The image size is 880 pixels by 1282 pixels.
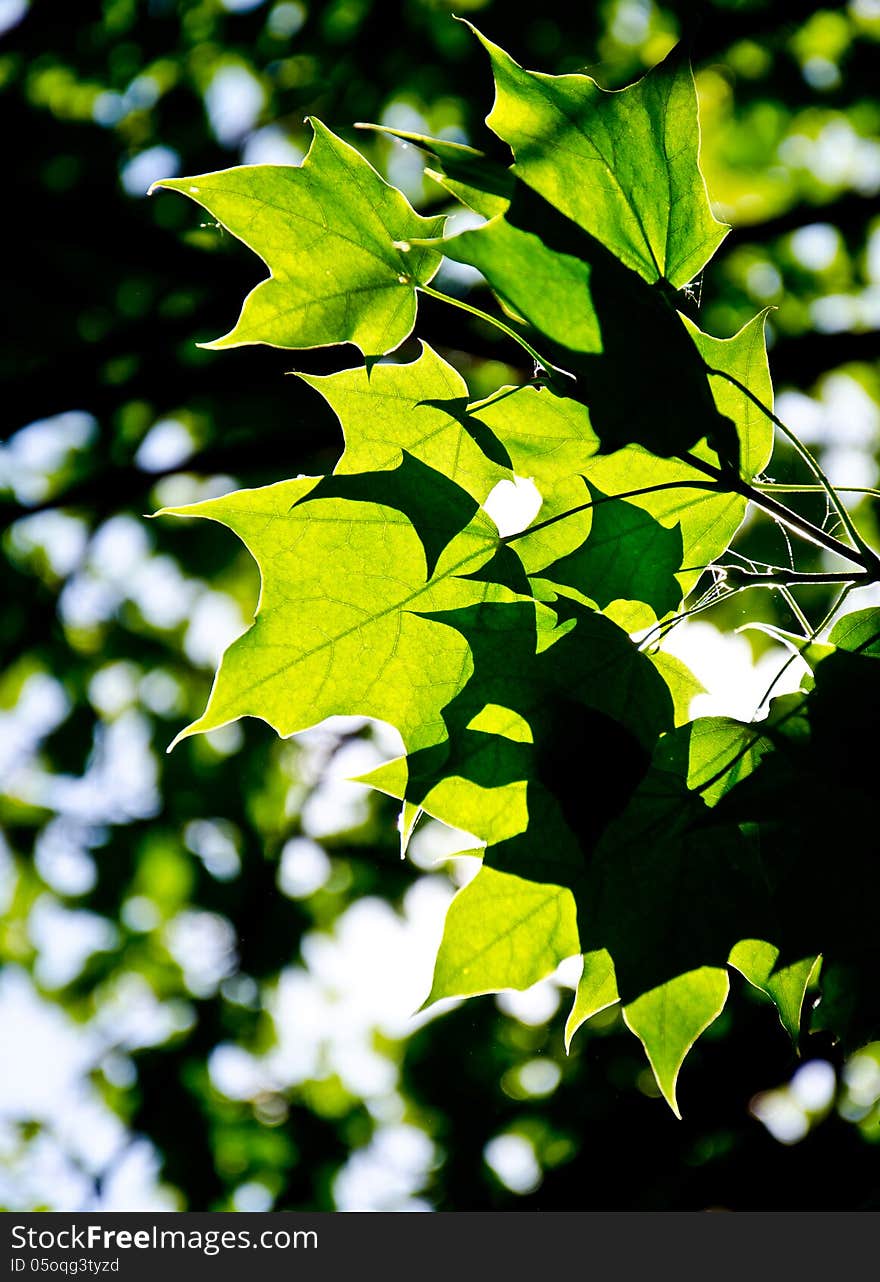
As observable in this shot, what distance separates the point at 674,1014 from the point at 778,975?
9 centimetres

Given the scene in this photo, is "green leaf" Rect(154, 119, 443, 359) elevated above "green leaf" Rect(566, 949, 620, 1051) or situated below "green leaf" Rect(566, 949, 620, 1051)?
above

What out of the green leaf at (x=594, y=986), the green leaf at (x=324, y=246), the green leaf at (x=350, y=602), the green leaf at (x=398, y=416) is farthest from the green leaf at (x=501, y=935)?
the green leaf at (x=324, y=246)

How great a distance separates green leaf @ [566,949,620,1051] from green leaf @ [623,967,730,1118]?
0.03m

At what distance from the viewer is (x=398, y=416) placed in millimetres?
795

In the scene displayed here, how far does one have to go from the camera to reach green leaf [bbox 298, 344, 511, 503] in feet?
2.60

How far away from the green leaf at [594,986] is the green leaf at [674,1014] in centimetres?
3

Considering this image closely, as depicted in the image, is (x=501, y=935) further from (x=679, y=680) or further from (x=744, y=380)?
(x=744, y=380)

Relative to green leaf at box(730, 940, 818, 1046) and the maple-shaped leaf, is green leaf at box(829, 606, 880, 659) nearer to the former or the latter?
the maple-shaped leaf

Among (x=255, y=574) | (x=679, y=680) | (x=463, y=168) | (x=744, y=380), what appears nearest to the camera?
(x=463, y=168)

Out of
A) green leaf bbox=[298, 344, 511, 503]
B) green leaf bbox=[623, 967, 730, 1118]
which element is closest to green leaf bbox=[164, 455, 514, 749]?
green leaf bbox=[298, 344, 511, 503]

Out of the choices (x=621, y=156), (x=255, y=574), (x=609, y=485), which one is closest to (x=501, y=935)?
(x=609, y=485)

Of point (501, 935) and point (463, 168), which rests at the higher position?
point (463, 168)

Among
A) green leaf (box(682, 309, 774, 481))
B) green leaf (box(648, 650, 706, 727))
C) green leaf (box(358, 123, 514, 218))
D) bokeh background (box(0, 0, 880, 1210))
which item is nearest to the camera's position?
green leaf (box(358, 123, 514, 218))
